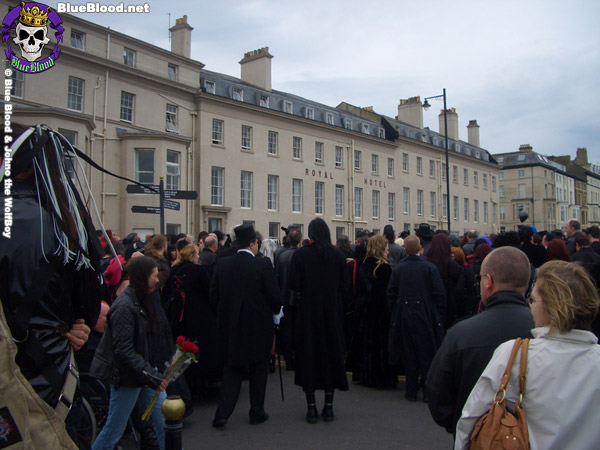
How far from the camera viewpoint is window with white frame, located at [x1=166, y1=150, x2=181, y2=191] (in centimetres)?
2516

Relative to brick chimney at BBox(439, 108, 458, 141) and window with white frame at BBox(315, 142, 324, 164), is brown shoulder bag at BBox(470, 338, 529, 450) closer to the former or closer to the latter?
window with white frame at BBox(315, 142, 324, 164)

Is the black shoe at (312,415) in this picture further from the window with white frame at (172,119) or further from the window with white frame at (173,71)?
the window with white frame at (173,71)

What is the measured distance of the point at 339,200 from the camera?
3616 centimetres

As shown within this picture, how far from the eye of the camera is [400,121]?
4859cm

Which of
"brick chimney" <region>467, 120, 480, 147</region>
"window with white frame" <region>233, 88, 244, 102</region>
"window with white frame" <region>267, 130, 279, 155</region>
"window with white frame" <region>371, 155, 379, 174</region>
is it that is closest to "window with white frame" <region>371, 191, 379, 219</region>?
"window with white frame" <region>371, 155, 379, 174</region>

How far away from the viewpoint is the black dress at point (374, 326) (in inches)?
279

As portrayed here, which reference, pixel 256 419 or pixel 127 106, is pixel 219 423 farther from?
pixel 127 106

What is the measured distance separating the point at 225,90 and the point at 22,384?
30199mm

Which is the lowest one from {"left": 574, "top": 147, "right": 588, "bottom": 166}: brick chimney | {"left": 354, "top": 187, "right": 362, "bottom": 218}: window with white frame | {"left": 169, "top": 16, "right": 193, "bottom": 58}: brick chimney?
{"left": 354, "top": 187, "right": 362, "bottom": 218}: window with white frame

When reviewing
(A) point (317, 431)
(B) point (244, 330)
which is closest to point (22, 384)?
(B) point (244, 330)

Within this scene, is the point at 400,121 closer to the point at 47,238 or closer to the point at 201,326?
the point at 201,326

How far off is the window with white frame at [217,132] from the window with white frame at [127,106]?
511 cm

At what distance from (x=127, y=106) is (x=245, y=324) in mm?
22171

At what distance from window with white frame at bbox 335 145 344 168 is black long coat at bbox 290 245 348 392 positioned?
30.8 meters
